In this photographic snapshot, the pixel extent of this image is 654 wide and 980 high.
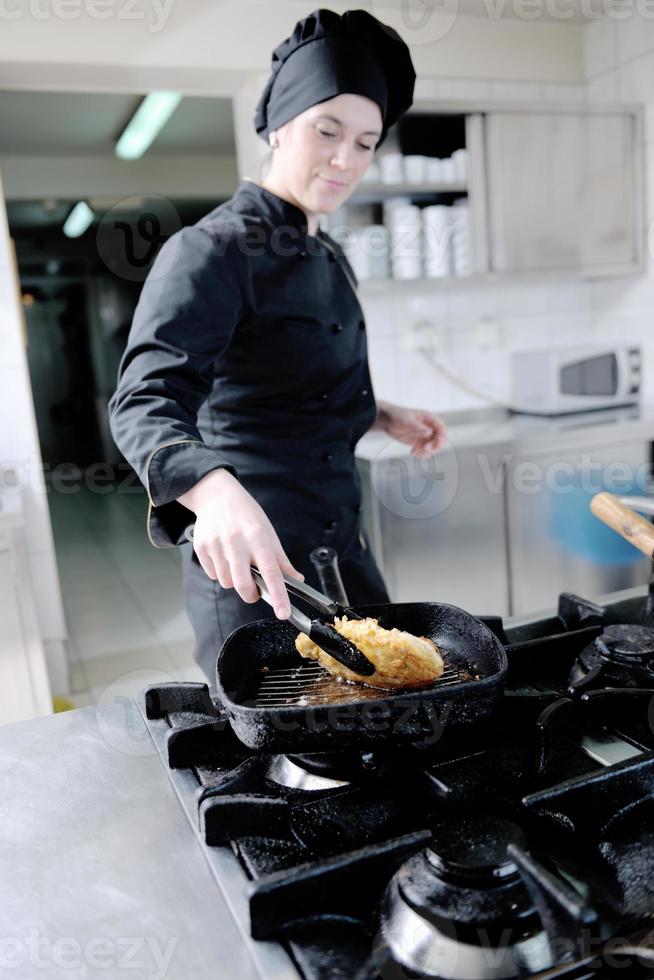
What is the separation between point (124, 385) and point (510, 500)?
225 cm

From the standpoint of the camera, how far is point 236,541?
0.78 meters

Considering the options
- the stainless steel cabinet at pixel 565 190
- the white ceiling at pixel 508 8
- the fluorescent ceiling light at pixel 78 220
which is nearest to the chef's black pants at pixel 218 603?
the stainless steel cabinet at pixel 565 190

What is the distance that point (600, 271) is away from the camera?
3451 mm

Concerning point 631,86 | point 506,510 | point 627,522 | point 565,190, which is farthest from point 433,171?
point 627,522

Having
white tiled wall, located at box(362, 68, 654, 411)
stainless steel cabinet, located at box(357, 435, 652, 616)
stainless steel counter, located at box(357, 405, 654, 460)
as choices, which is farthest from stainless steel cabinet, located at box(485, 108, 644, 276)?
stainless steel cabinet, located at box(357, 435, 652, 616)

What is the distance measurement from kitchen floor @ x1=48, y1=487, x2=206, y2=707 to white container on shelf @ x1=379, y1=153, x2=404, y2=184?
6.39 ft

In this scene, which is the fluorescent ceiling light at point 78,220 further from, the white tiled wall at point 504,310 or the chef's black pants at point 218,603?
the chef's black pants at point 218,603

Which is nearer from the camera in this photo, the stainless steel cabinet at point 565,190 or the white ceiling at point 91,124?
the stainless steel cabinet at point 565,190

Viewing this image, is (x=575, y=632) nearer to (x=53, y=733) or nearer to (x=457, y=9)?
(x=53, y=733)

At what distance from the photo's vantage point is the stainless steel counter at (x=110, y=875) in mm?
552

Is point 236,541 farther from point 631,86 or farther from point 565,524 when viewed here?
point 631,86

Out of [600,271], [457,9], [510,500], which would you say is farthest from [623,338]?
[457,9]

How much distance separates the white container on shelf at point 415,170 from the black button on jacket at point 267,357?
1697 mm

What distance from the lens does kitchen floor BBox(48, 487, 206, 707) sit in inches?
128
